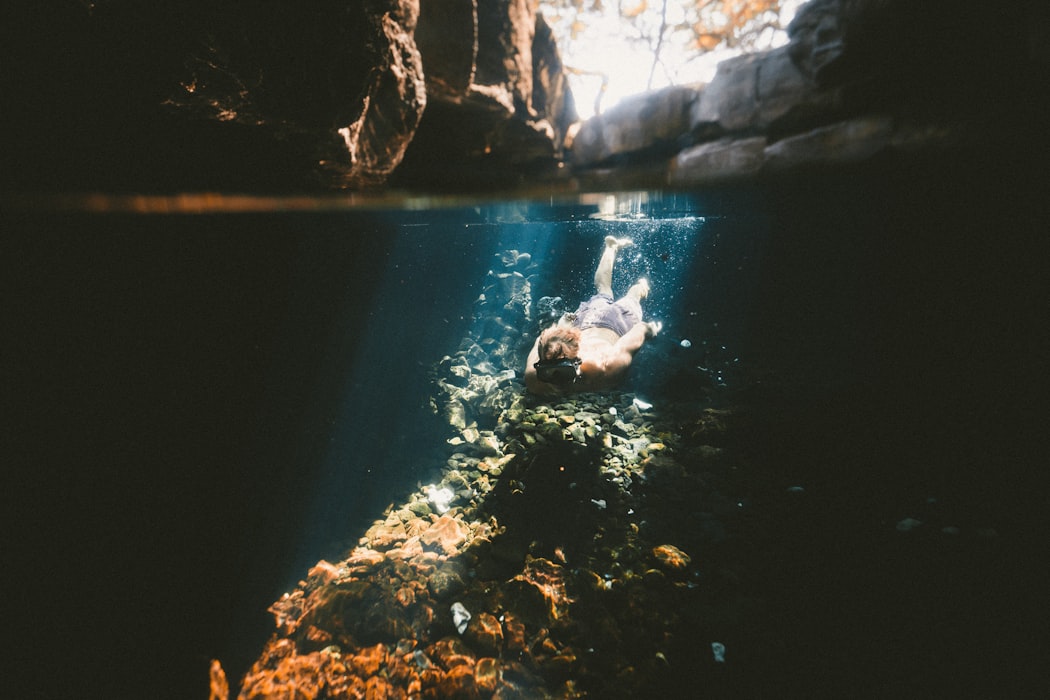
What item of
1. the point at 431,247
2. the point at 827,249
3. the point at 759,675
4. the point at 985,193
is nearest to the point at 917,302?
the point at 985,193

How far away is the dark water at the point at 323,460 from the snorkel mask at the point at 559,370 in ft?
6.65

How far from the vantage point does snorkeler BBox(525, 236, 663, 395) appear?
3652 mm

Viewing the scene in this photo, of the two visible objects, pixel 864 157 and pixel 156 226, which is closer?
pixel 156 226

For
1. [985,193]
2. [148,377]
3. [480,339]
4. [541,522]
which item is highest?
[985,193]

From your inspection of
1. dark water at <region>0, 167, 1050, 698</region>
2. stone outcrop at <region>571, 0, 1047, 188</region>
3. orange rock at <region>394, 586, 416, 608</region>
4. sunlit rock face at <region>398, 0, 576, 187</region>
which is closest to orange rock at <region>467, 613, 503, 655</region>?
orange rock at <region>394, 586, 416, 608</region>

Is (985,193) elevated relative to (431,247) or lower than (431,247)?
elevated

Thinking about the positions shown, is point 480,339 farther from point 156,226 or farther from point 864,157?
point 864,157

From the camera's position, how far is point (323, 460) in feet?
14.3

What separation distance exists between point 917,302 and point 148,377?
19198mm

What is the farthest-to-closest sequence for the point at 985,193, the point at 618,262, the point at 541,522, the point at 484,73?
the point at 618,262 → the point at 985,193 → the point at 484,73 → the point at 541,522

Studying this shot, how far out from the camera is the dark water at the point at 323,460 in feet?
6.75

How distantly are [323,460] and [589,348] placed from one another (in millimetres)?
3651

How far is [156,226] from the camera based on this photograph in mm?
3189

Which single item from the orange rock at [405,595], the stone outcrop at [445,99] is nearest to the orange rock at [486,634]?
the orange rock at [405,595]
